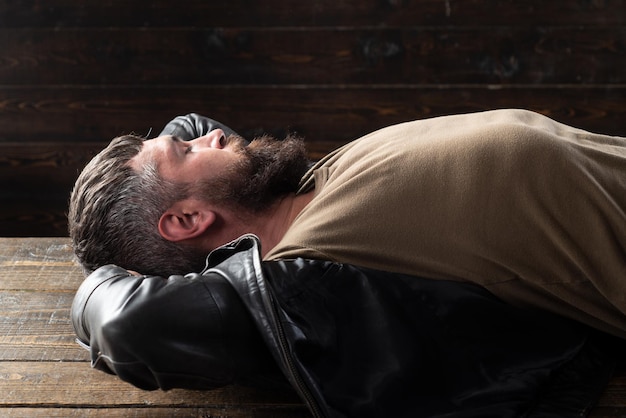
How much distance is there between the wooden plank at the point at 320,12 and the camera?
10.1ft

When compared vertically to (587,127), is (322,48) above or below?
above

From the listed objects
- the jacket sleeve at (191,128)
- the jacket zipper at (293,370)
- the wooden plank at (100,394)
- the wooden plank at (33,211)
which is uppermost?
the jacket sleeve at (191,128)

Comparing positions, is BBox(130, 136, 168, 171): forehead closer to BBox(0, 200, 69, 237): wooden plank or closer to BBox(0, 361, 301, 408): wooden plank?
BBox(0, 361, 301, 408): wooden plank

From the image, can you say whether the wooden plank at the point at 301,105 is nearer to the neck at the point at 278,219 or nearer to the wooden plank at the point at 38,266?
the wooden plank at the point at 38,266

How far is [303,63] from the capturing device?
315cm

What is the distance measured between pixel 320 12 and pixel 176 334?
2.02 metres

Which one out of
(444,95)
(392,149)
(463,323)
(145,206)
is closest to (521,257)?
(463,323)

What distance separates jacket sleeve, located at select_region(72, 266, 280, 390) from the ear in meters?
0.32

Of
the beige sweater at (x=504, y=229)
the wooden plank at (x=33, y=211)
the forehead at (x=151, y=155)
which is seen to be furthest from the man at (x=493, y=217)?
the wooden plank at (x=33, y=211)

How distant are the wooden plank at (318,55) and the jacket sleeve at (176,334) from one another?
6.20 feet

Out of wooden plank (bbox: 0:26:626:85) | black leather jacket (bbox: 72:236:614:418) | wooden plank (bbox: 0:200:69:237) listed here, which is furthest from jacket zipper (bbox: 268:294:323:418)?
wooden plank (bbox: 0:200:69:237)

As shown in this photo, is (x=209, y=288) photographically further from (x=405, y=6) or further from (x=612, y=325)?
(x=405, y=6)

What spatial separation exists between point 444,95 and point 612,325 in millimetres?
1827

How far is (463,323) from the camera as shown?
1418 mm
